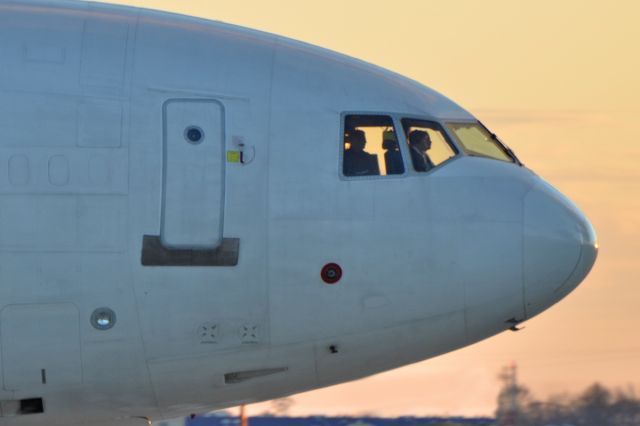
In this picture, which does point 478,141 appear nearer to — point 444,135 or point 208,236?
point 444,135

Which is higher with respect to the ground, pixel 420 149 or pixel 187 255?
pixel 420 149

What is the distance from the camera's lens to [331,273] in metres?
22.0

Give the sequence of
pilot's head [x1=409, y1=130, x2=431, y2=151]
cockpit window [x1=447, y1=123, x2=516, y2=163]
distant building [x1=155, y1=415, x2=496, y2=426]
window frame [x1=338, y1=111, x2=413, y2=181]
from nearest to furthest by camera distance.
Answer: window frame [x1=338, y1=111, x2=413, y2=181] < pilot's head [x1=409, y1=130, x2=431, y2=151] < cockpit window [x1=447, y1=123, x2=516, y2=163] < distant building [x1=155, y1=415, x2=496, y2=426]

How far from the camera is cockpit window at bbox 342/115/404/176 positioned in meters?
22.4

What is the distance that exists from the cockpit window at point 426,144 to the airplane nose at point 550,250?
1006mm

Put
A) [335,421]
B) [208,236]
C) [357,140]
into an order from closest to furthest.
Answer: [208,236] < [357,140] < [335,421]

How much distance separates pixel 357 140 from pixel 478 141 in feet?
4.73

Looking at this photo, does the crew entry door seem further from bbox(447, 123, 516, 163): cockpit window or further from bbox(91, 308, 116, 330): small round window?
bbox(447, 123, 516, 163): cockpit window

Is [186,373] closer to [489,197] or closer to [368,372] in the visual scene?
[368,372]

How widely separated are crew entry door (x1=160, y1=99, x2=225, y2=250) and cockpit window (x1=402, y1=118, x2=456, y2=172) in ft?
6.82

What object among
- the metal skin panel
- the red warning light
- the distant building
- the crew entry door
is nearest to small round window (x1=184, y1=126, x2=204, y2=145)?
the crew entry door

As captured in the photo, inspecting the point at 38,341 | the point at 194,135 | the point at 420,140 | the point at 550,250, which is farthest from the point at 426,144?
the point at 38,341

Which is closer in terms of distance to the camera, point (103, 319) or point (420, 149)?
point (103, 319)

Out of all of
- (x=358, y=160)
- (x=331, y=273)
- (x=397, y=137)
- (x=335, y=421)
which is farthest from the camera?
(x=335, y=421)
